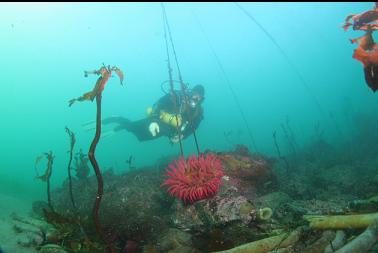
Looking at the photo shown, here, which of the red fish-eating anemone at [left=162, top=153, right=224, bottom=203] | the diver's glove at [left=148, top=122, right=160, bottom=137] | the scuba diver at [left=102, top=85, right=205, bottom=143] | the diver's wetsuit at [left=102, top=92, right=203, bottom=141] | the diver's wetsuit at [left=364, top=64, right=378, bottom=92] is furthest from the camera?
the diver's glove at [left=148, top=122, right=160, bottom=137]

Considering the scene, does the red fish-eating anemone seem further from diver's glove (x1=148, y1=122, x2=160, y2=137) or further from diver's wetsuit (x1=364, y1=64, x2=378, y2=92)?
diver's glove (x1=148, y1=122, x2=160, y2=137)

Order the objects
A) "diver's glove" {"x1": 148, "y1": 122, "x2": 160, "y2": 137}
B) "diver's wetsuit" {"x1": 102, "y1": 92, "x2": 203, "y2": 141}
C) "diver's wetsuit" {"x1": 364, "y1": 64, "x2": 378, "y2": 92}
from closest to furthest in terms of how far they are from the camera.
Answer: "diver's wetsuit" {"x1": 364, "y1": 64, "x2": 378, "y2": 92} < "diver's wetsuit" {"x1": 102, "y1": 92, "x2": 203, "y2": 141} < "diver's glove" {"x1": 148, "y1": 122, "x2": 160, "y2": 137}

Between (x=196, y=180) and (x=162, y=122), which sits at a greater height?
(x=162, y=122)

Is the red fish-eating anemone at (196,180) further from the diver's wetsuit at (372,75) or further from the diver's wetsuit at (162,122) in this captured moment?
the diver's wetsuit at (162,122)

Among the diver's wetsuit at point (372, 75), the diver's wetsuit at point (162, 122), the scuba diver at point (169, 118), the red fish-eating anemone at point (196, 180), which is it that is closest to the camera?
the diver's wetsuit at point (372, 75)

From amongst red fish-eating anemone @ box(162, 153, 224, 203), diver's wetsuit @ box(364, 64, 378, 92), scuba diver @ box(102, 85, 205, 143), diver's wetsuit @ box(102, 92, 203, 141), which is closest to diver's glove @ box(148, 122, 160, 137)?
scuba diver @ box(102, 85, 205, 143)

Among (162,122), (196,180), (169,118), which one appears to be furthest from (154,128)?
(196,180)

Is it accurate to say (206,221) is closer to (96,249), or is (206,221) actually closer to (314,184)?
(96,249)

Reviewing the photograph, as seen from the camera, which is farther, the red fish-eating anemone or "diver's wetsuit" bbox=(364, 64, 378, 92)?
the red fish-eating anemone

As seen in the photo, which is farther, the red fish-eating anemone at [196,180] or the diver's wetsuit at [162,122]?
the diver's wetsuit at [162,122]

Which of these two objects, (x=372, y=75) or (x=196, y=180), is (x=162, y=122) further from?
(x=372, y=75)

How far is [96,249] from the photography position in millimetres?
4250

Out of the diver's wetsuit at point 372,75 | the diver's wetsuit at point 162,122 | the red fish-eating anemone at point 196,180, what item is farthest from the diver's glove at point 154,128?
the diver's wetsuit at point 372,75

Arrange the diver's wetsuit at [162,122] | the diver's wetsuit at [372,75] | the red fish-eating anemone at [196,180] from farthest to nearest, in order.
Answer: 1. the diver's wetsuit at [162,122]
2. the red fish-eating anemone at [196,180]
3. the diver's wetsuit at [372,75]
